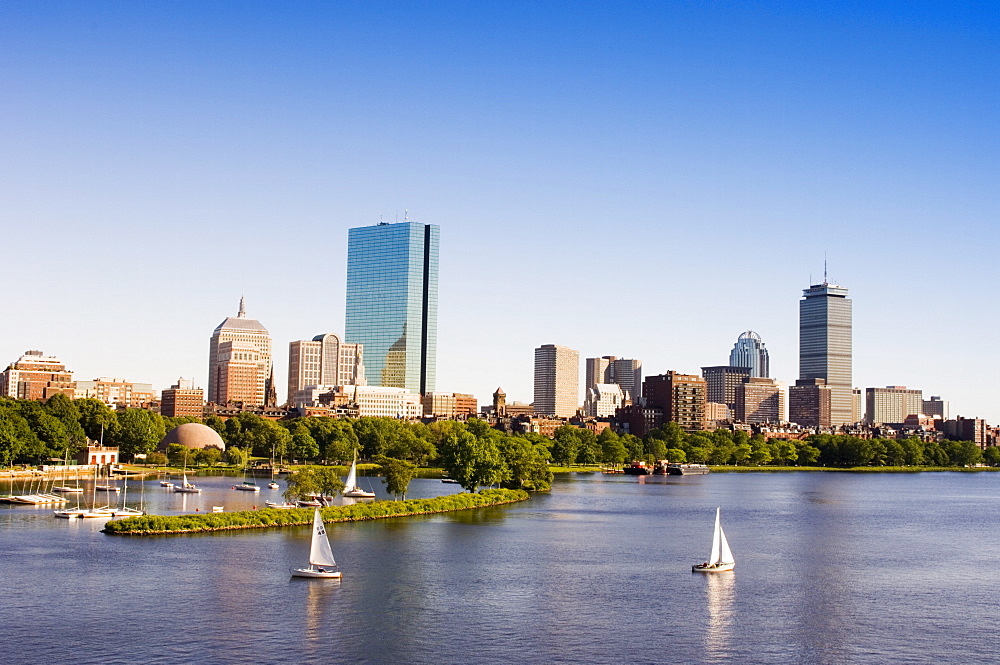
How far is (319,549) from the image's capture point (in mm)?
82438

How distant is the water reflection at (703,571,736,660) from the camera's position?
2516 inches

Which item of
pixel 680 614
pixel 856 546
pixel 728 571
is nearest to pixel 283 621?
pixel 680 614

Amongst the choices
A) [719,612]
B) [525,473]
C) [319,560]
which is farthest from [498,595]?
[525,473]

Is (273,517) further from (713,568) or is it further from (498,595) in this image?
(713,568)

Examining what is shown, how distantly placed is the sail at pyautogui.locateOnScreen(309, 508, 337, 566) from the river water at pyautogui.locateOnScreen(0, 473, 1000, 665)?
2.12 metres

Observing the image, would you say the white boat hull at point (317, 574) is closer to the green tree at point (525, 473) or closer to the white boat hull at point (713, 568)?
the white boat hull at point (713, 568)

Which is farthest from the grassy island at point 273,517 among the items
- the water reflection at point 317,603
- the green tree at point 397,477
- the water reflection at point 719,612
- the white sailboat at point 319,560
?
the water reflection at point 719,612

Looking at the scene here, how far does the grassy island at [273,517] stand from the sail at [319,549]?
26824 mm

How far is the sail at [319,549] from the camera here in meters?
81.8

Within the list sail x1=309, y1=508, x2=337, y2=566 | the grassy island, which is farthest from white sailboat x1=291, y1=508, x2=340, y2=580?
the grassy island

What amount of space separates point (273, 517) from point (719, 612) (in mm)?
52582

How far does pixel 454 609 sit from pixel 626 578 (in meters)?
17.8

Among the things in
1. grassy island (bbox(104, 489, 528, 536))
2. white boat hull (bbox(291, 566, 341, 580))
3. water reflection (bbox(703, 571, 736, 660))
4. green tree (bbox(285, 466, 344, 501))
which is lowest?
water reflection (bbox(703, 571, 736, 660))

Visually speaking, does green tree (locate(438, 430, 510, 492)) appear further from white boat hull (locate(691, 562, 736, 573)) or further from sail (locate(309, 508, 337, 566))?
sail (locate(309, 508, 337, 566))
